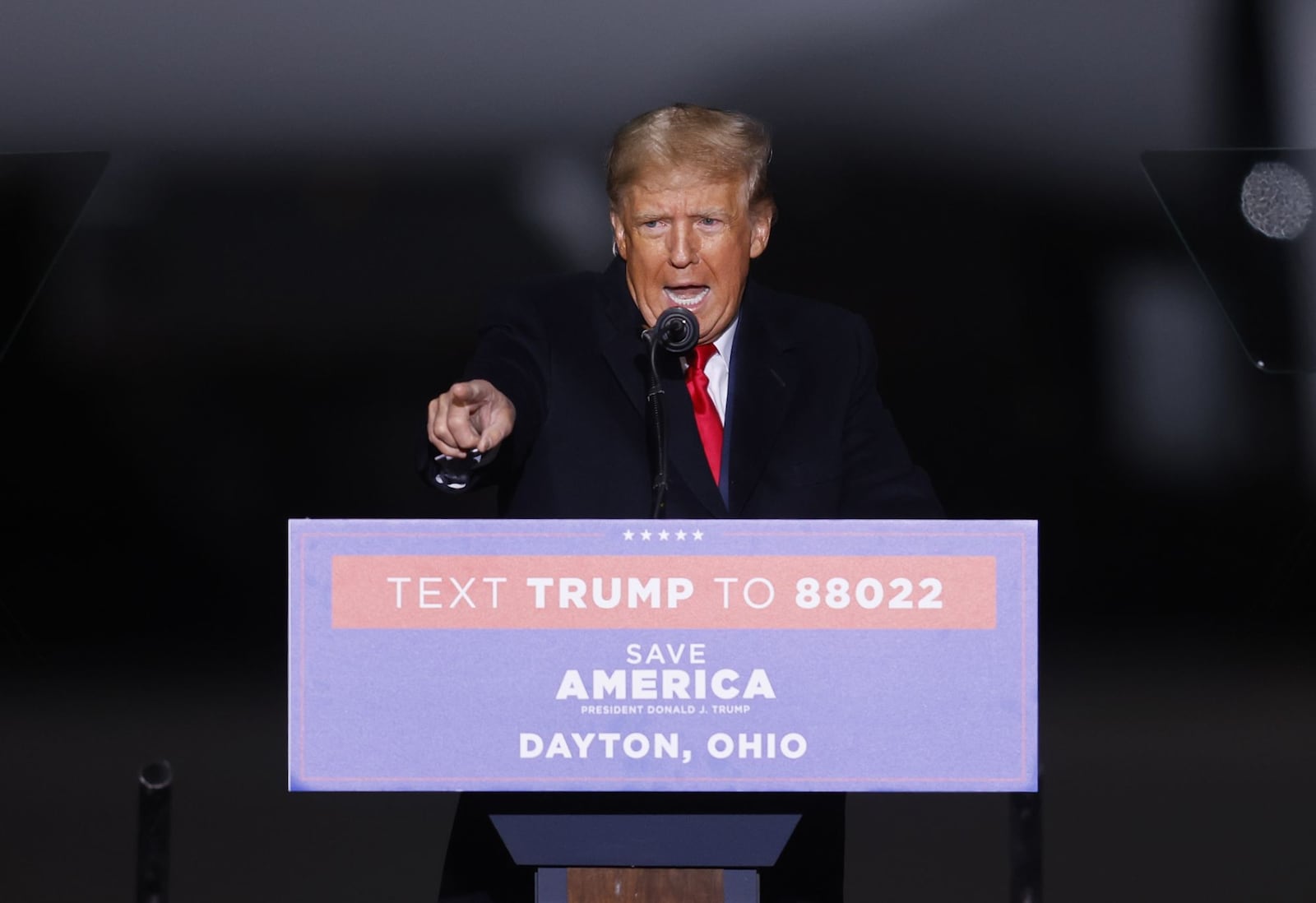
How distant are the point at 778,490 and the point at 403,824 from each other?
192 cm

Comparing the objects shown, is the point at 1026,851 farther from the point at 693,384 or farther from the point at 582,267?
the point at 582,267

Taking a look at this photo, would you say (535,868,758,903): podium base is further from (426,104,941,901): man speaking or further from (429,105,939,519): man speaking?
(429,105,939,519): man speaking

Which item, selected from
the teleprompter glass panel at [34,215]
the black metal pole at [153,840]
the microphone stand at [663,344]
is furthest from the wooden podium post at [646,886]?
the teleprompter glass panel at [34,215]

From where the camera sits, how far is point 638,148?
1.78m

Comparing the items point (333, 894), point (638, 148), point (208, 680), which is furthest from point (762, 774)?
point (208, 680)

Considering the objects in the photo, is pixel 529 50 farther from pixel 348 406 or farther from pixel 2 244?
pixel 2 244

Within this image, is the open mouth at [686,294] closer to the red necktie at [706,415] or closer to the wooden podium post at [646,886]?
the red necktie at [706,415]

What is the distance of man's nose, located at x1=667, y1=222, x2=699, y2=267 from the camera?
178 cm

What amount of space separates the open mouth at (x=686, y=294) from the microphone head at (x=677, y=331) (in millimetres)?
374

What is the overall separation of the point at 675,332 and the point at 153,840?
135cm

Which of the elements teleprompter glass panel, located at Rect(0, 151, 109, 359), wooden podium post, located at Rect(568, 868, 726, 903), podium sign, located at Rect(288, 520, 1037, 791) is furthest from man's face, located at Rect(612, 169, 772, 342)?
teleprompter glass panel, located at Rect(0, 151, 109, 359)

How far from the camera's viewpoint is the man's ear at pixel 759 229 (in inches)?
73.4

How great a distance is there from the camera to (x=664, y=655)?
1290mm

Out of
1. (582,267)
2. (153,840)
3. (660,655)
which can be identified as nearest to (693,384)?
(660,655)
